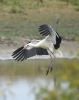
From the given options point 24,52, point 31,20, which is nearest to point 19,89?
point 24,52

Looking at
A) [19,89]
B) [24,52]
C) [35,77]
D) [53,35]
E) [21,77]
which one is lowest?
[21,77]

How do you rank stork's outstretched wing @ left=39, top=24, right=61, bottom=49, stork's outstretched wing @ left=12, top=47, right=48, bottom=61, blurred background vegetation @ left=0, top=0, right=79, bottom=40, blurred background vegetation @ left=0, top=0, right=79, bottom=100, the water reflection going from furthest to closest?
blurred background vegetation @ left=0, top=0, right=79, bottom=40, blurred background vegetation @ left=0, top=0, right=79, bottom=100, stork's outstretched wing @ left=12, top=47, right=48, bottom=61, the water reflection, stork's outstretched wing @ left=39, top=24, right=61, bottom=49

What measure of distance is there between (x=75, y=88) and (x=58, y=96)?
0.35 ft

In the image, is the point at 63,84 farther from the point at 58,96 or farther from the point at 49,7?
the point at 49,7

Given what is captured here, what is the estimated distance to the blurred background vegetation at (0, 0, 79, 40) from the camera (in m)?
12.6

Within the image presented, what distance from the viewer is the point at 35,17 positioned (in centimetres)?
1436

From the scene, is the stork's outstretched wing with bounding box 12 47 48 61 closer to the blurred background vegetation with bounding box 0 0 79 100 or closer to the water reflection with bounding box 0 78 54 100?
the water reflection with bounding box 0 78 54 100

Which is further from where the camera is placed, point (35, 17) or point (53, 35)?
point (35, 17)

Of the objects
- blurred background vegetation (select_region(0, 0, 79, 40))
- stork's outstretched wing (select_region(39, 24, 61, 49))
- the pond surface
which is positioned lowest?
blurred background vegetation (select_region(0, 0, 79, 40))

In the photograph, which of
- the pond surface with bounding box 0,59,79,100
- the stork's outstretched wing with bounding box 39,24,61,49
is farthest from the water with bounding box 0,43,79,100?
the stork's outstretched wing with bounding box 39,24,61,49

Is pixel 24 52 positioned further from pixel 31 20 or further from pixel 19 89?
pixel 31 20

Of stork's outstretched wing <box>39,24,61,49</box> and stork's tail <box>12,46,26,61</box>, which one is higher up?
stork's outstretched wing <box>39,24,61,49</box>

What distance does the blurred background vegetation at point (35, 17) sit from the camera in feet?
41.5

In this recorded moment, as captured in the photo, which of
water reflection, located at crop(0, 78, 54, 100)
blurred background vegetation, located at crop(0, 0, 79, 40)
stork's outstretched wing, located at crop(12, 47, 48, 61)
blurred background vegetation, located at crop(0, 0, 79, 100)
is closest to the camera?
water reflection, located at crop(0, 78, 54, 100)
